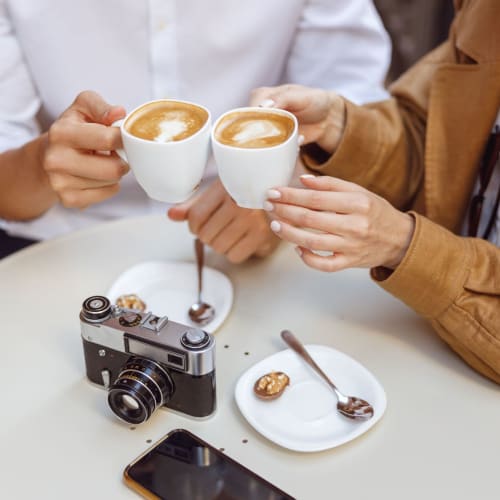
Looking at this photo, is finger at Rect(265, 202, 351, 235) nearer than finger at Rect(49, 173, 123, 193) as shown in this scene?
Yes

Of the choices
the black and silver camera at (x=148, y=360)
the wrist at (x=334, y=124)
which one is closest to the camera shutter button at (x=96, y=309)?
the black and silver camera at (x=148, y=360)

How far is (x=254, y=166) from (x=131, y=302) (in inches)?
14.3

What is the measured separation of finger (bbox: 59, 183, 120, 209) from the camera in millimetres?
969

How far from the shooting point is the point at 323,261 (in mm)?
838

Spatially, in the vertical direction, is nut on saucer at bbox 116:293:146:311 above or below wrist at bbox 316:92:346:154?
below

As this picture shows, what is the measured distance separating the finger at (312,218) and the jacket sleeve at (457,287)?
4.5 inches

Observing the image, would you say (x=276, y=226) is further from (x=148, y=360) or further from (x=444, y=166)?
(x=444, y=166)

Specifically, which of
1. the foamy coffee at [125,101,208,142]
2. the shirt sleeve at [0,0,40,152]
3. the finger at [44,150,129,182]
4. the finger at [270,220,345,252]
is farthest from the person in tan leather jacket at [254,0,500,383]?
the shirt sleeve at [0,0,40,152]

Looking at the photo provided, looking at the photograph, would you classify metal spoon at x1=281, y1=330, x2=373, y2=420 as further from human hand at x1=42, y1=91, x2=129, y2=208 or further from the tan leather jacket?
human hand at x1=42, y1=91, x2=129, y2=208

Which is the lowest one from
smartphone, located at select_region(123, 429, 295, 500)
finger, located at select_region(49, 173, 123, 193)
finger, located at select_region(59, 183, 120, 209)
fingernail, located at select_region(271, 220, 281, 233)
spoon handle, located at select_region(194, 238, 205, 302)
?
spoon handle, located at select_region(194, 238, 205, 302)

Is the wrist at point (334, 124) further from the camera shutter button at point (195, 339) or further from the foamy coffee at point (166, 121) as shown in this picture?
the camera shutter button at point (195, 339)

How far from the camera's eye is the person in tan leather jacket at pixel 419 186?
828 mm

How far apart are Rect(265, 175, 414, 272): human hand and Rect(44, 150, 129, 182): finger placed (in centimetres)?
23

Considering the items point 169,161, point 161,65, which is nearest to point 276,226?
point 169,161
